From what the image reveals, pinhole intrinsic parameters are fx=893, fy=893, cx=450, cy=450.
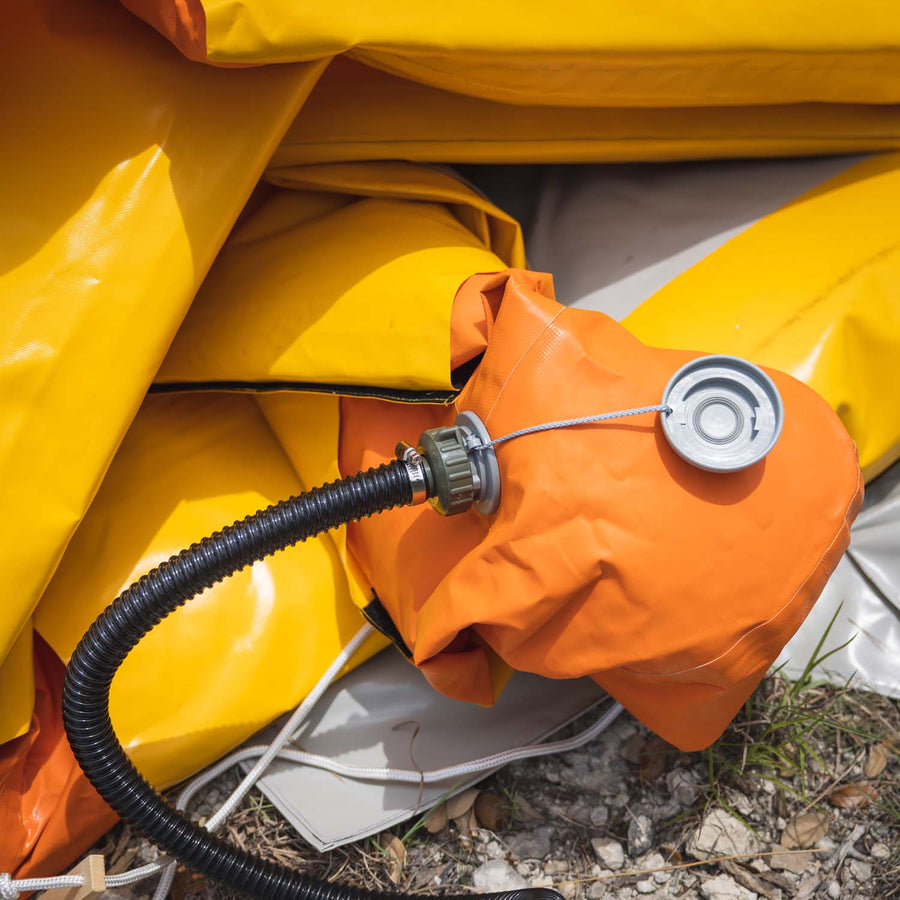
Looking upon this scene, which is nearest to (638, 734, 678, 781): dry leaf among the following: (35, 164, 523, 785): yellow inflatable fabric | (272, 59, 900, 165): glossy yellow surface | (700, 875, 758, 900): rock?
(700, 875, 758, 900): rock

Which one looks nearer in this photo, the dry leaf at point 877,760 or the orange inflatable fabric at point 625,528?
the orange inflatable fabric at point 625,528

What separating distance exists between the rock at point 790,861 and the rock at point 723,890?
0.15ft

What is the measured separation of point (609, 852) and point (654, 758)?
0.40 feet

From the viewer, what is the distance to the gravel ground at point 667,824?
101 cm

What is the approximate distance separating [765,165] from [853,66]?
168 mm

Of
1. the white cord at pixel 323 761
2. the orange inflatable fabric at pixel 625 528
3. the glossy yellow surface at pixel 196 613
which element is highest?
the orange inflatable fabric at pixel 625 528

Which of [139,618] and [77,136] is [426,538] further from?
[77,136]

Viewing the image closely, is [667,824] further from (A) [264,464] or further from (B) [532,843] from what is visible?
(A) [264,464]

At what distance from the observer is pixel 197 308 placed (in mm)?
1052

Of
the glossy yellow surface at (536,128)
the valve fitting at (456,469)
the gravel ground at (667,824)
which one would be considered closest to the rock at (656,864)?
the gravel ground at (667,824)

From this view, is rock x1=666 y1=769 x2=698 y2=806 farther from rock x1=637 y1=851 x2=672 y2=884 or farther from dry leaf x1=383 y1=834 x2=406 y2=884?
dry leaf x1=383 y1=834 x2=406 y2=884

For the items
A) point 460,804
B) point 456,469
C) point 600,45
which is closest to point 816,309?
point 600,45

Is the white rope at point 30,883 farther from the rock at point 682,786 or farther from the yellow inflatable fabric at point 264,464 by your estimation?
the rock at point 682,786

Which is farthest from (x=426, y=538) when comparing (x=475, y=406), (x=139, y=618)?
(x=139, y=618)
